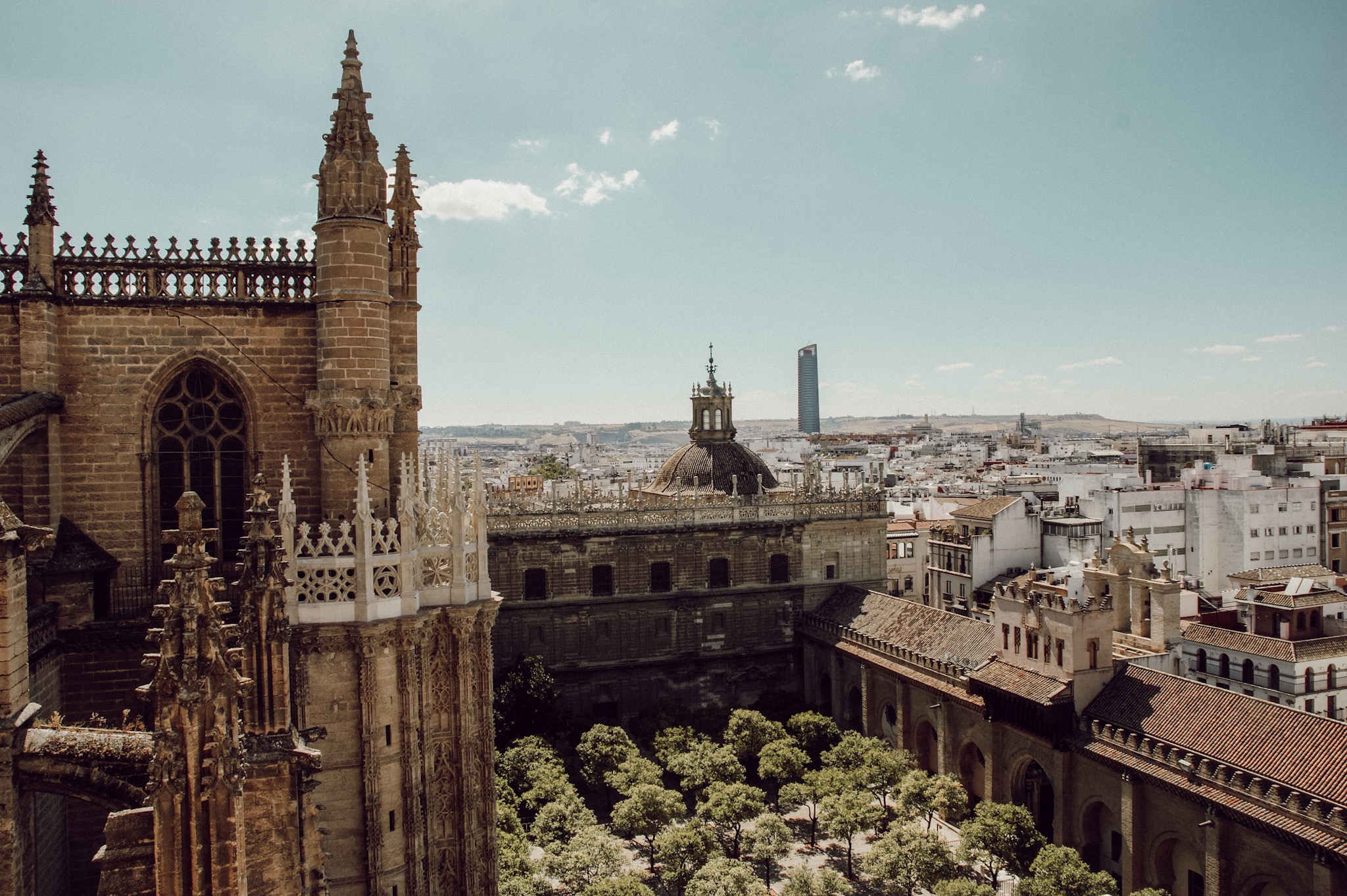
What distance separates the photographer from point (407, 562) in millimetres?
12711

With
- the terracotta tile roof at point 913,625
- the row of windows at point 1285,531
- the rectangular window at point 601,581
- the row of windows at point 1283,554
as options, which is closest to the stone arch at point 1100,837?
the terracotta tile roof at point 913,625

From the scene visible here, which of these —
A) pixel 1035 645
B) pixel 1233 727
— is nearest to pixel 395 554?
pixel 1233 727

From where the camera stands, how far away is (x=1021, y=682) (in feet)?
101

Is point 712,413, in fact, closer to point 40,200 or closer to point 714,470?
point 714,470

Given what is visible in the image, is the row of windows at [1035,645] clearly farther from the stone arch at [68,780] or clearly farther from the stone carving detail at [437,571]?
the stone arch at [68,780]

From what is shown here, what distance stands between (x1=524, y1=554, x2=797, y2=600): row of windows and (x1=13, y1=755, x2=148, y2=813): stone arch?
105 ft

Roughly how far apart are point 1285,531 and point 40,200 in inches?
2681

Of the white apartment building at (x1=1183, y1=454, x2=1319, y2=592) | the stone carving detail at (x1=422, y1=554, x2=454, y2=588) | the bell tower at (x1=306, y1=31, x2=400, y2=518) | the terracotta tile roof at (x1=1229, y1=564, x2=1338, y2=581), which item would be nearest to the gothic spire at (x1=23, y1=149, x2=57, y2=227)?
the bell tower at (x1=306, y1=31, x2=400, y2=518)

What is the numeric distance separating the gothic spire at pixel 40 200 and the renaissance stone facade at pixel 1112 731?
27.2m

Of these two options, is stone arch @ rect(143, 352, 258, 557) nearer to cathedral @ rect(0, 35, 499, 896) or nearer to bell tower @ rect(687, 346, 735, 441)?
cathedral @ rect(0, 35, 499, 896)

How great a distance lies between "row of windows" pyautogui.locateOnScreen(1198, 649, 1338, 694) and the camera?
34469 millimetres

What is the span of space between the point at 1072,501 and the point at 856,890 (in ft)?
134

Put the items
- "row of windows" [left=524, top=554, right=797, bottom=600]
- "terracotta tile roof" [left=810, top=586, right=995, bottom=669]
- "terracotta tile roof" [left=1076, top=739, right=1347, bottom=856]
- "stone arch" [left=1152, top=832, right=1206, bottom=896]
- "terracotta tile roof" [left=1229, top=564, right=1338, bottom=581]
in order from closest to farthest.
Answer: "terracotta tile roof" [left=1076, top=739, right=1347, bottom=856], "stone arch" [left=1152, top=832, right=1206, bottom=896], "terracotta tile roof" [left=810, top=586, right=995, bottom=669], "row of windows" [left=524, top=554, right=797, bottom=600], "terracotta tile roof" [left=1229, top=564, right=1338, bottom=581]

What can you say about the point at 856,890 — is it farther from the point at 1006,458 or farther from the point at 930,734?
the point at 1006,458
